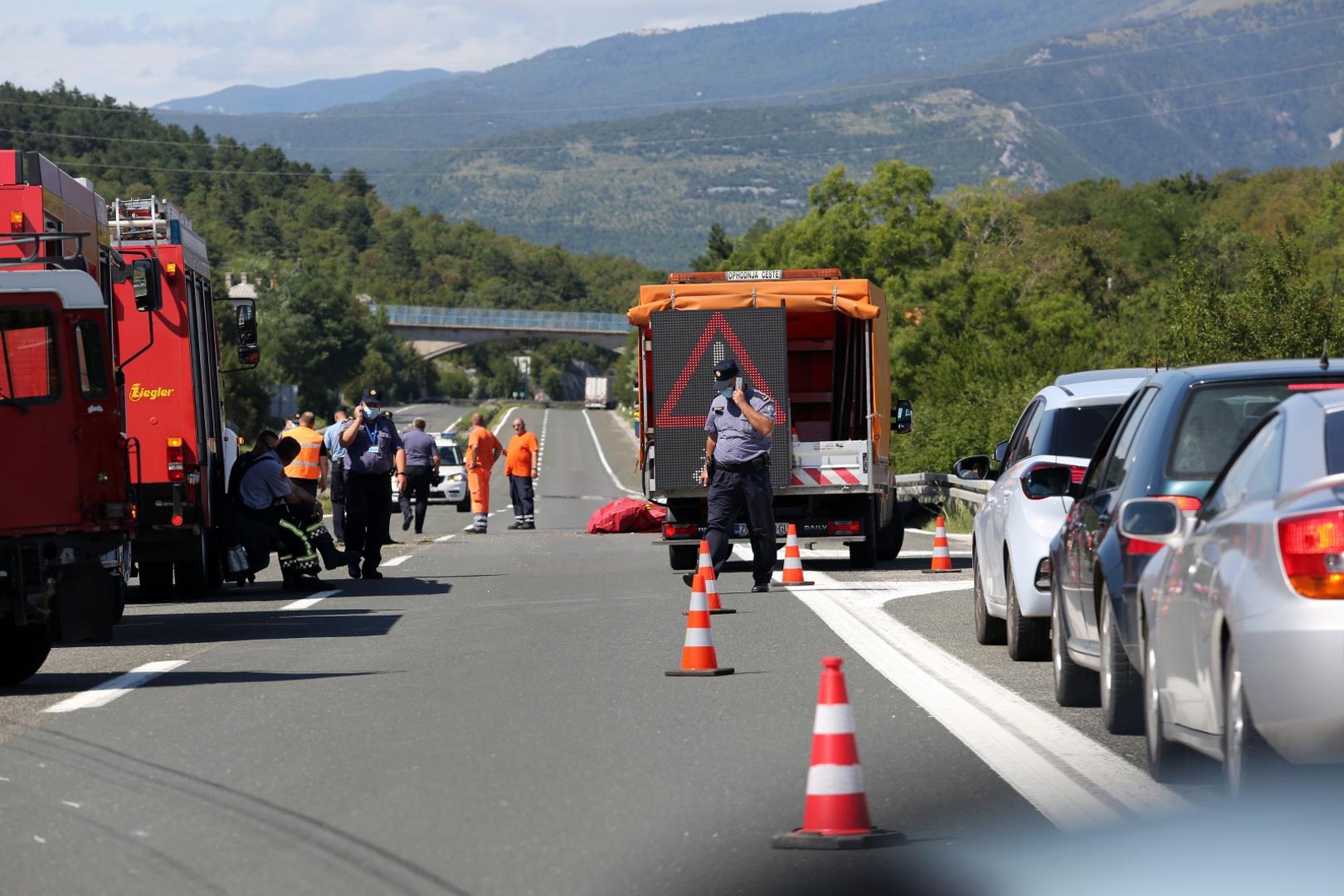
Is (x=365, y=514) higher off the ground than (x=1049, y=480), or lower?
lower

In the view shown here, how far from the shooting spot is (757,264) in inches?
4129

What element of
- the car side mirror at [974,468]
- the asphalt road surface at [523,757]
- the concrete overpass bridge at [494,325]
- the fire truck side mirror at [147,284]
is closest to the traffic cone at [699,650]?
the asphalt road surface at [523,757]

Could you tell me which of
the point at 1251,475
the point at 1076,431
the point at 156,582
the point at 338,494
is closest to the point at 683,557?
A: the point at 156,582

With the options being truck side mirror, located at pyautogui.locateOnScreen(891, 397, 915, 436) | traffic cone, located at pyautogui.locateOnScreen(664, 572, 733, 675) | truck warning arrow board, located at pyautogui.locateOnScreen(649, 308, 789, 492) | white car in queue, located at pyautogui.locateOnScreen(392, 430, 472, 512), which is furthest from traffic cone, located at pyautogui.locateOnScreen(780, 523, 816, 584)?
white car in queue, located at pyautogui.locateOnScreen(392, 430, 472, 512)

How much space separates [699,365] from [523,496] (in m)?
12.5

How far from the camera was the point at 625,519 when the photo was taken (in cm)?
3111

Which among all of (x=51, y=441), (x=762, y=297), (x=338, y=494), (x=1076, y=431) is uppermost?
(x=762, y=297)

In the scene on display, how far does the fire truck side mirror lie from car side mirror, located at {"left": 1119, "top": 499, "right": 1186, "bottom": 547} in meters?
9.43

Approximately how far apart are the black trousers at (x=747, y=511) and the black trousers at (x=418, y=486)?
1394 cm

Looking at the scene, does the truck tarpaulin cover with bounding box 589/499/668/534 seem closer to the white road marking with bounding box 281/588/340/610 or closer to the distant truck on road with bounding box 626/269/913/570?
the distant truck on road with bounding box 626/269/913/570

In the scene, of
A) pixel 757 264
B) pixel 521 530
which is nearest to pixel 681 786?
pixel 521 530

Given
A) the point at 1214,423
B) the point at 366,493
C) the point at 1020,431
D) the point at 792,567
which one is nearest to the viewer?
the point at 1214,423

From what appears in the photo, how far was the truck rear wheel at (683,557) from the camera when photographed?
21.5 meters

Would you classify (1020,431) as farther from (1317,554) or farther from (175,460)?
(1317,554)
